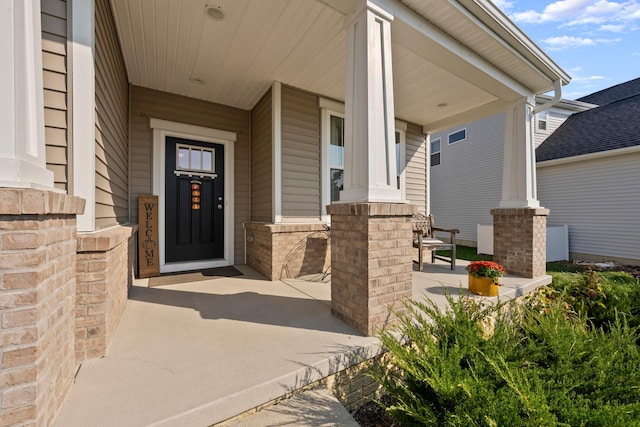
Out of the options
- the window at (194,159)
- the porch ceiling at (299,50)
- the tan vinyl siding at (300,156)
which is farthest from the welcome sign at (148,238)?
the tan vinyl siding at (300,156)

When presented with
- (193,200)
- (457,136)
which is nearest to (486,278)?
(193,200)

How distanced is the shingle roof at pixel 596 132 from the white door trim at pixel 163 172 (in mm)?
9011

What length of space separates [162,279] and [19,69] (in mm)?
2982

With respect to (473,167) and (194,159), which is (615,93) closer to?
(473,167)

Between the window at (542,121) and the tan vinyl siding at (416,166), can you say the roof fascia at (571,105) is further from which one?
the tan vinyl siding at (416,166)

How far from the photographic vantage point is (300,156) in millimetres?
4035

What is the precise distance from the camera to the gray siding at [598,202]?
21.2ft

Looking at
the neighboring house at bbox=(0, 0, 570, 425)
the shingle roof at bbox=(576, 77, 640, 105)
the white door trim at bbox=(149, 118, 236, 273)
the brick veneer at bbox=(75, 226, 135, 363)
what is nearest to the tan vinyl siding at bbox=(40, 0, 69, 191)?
the neighboring house at bbox=(0, 0, 570, 425)

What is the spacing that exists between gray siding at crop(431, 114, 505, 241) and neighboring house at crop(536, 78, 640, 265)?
1284mm

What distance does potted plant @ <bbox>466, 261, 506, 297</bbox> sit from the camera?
118 inches

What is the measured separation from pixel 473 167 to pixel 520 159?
259 inches

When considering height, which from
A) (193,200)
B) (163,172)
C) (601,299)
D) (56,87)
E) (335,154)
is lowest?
(601,299)

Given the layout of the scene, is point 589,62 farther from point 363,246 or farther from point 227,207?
point 227,207

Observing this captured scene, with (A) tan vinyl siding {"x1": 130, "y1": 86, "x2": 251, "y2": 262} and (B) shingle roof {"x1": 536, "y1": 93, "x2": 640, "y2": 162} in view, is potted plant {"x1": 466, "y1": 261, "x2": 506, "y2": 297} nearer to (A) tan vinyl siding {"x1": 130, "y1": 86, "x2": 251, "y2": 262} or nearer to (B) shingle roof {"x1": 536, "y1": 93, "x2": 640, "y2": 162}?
(A) tan vinyl siding {"x1": 130, "y1": 86, "x2": 251, "y2": 262}
